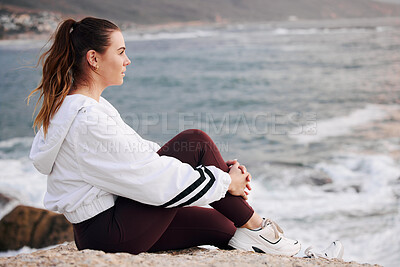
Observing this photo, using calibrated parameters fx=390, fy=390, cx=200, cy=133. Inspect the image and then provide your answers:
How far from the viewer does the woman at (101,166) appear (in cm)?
134

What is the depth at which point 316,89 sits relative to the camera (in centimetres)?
1376

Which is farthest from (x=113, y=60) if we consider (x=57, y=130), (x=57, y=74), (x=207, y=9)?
(x=207, y=9)

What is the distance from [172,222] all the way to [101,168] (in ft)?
1.59

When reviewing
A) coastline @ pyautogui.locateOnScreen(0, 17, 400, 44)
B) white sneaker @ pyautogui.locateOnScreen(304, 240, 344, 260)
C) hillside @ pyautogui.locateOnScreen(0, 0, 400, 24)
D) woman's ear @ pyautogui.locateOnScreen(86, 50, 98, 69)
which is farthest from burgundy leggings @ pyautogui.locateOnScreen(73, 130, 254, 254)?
hillside @ pyautogui.locateOnScreen(0, 0, 400, 24)

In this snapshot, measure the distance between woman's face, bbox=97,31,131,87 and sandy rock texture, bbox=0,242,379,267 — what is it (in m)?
0.66

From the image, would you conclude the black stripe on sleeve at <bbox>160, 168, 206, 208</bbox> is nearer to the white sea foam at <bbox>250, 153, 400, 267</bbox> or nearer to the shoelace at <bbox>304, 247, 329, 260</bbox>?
the shoelace at <bbox>304, 247, 329, 260</bbox>

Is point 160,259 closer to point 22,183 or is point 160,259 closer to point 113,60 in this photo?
point 113,60

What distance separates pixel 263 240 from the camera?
171cm

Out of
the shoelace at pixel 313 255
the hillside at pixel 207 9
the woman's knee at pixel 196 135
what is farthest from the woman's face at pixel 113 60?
the hillside at pixel 207 9

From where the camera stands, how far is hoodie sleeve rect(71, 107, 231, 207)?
134cm

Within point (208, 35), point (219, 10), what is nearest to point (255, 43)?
point (208, 35)

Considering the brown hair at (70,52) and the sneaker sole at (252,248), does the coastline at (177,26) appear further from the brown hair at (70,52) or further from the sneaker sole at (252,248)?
the sneaker sole at (252,248)

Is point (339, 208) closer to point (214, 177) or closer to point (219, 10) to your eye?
point (214, 177)

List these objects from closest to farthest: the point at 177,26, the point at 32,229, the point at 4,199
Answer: the point at 32,229 → the point at 4,199 → the point at 177,26
